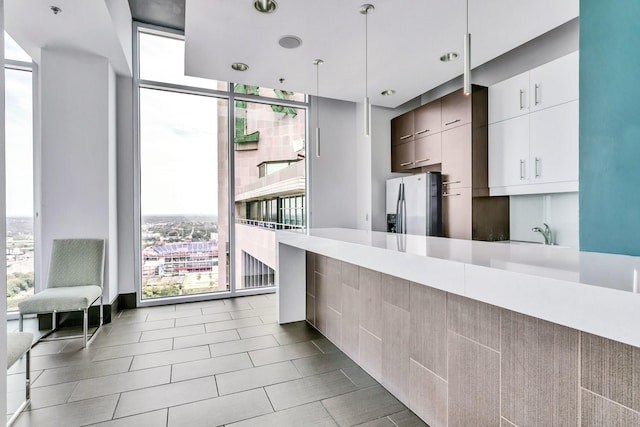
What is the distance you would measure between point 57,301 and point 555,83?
4.48 meters

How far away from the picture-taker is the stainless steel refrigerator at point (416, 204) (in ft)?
12.8

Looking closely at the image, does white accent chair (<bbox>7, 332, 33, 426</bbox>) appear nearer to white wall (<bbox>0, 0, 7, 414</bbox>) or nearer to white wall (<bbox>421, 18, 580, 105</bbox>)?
white wall (<bbox>0, 0, 7, 414</bbox>)

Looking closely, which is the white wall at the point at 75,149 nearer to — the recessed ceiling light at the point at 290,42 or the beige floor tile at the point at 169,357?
the beige floor tile at the point at 169,357

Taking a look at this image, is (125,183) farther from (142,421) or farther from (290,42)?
(142,421)

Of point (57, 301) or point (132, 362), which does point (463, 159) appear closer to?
point (132, 362)

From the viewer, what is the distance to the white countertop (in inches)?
29.5

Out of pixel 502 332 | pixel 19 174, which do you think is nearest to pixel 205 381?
pixel 502 332

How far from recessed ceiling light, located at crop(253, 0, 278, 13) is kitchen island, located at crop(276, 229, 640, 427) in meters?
1.69

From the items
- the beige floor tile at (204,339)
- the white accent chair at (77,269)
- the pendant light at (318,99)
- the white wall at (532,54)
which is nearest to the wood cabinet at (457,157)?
the white wall at (532,54)

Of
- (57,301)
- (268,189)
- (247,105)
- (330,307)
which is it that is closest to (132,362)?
(57,301)

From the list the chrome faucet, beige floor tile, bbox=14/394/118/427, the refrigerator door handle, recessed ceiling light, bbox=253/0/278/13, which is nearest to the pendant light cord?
recessed ceiling light, bbox=253/0/278/13

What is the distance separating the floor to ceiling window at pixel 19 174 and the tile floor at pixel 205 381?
3.85 ft

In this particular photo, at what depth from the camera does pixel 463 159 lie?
363cm

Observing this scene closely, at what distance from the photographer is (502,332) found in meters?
1.32
